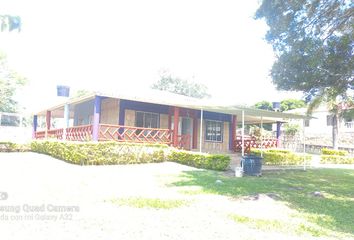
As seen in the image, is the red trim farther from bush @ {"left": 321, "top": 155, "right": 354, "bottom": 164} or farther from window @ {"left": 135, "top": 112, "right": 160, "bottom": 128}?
window @ {"left": 135, "top": 112, "right": 160, "bottom": 128}

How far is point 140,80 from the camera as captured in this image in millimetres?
60531

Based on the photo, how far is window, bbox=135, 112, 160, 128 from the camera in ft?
67.1

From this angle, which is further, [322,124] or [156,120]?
[322,124]

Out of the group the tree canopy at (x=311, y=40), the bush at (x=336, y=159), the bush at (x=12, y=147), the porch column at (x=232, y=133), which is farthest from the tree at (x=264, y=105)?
the tree canopy at (x=311, y=40)

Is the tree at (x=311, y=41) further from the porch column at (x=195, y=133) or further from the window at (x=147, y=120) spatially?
the porch column at (x=195, y=133)

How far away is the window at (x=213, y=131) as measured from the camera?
24312mm

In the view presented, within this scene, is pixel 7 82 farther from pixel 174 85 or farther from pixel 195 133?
pixel 195 133

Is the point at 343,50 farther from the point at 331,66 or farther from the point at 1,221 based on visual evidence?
the point at 1,221

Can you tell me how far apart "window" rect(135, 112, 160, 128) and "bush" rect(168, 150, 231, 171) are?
3915mm

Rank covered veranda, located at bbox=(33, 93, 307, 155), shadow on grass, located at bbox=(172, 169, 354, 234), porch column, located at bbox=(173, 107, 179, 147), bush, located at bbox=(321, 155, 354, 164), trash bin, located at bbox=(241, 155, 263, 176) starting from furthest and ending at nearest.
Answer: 1. bush, located at bbox=(321, 155, 354, 164)
2. porch column, located at bbox=(173, 107, 179, 147)
3. covered veranda, located at bbox=(33, 93, 307, 155)
4. trash bin, located at bbox=(241, 155, 263, 176)
5. shadow on grass, located at bbox=(172, 169, 354, 234)

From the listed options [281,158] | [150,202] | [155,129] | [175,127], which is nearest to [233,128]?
[281,158]

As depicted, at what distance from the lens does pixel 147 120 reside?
2084 cm

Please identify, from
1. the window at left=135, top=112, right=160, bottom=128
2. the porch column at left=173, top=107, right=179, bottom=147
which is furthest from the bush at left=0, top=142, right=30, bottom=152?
the porch column at left=173, top=107, right=179, bottom=147

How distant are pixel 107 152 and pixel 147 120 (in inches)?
232
